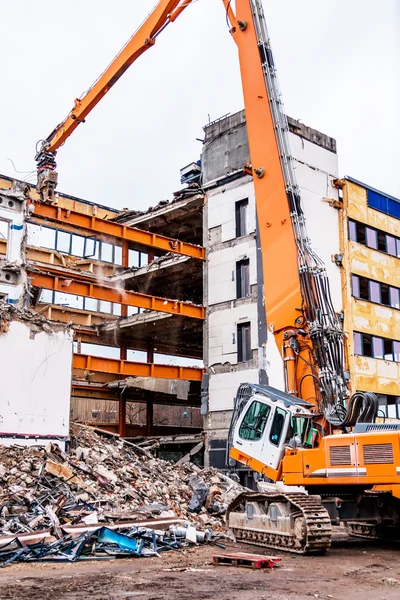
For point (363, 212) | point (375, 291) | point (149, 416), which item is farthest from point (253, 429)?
point (149, 416)

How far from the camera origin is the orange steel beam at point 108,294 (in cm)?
2661

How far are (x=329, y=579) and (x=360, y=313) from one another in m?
21.6

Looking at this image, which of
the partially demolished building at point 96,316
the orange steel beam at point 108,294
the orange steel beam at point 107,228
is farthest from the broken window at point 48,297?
the orange steel beam at point 108,294

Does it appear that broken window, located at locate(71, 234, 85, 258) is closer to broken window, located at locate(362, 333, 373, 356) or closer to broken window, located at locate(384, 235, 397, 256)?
broken window, located at locate(384, 235, 397, 256)

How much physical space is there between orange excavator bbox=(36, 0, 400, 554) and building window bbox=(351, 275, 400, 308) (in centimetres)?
1649

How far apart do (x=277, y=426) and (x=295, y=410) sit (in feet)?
1.91

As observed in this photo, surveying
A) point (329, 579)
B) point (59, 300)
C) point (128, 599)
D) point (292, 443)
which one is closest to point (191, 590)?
point (128, 599)

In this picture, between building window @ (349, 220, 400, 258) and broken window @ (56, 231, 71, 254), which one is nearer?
building window @ (349, 220, 400, 258)

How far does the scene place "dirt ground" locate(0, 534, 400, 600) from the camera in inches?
315

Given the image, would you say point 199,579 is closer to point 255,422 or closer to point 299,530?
point 299,530

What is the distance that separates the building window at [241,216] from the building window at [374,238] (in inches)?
188

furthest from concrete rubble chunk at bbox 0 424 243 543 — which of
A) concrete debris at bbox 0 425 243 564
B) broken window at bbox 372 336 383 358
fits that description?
broken window at bbox 372 336 383 358

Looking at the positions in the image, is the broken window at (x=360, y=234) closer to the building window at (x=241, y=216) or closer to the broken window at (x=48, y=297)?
the building window at (x=241, y=216)

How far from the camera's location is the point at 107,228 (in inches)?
1165
